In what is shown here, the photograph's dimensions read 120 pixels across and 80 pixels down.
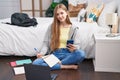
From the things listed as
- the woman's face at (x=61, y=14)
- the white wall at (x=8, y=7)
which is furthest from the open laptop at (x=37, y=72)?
the white wall at (x=8, y=7)

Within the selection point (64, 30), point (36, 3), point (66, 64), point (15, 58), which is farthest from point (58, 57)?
point (36, 3)

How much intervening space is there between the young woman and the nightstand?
21 cm

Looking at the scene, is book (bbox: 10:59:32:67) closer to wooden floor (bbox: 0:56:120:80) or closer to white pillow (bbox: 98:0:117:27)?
wooden floor (bbox: 0:56:120:80)

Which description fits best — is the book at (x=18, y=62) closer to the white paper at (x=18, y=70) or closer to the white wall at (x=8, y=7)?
the white paper at (x=18, y=70)

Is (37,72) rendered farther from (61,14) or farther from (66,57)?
(61,14)

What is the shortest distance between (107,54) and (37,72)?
985 millimetres

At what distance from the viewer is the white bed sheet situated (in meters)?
3.01

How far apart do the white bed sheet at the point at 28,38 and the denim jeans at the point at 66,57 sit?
0.33 metres

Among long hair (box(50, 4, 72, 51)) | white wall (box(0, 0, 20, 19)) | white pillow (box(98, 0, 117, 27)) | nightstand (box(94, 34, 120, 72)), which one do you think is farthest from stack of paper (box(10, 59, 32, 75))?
white wall (box(0, 0, 20, 19))

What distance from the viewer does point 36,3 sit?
5324 mm

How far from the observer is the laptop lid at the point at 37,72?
2040 mm

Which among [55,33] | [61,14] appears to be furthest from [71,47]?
[61,14]

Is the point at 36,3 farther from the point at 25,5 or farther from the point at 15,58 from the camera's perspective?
the point at 15,58

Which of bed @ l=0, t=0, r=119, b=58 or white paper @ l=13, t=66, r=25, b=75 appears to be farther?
bed @ l=0, t=0, r=119, b=58
